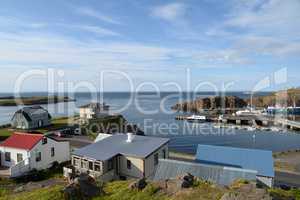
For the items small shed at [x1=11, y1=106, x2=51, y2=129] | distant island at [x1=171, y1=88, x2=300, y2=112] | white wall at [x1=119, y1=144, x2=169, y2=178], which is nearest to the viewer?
white wall at [x1=119, y1=144, x2=169, y2=178]

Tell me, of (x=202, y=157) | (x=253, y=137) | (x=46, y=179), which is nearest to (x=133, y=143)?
(x=202, y=157)

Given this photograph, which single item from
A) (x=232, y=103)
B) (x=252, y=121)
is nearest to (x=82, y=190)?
(x=252, y=121)

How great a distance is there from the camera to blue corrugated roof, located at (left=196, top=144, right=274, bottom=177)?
74.4ft

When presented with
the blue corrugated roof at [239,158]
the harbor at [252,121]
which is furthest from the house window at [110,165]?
→ the harbor at [252,121]

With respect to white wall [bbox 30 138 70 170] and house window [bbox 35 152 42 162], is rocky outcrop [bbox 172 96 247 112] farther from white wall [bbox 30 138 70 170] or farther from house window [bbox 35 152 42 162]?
house window [bbox 35 152 42 162]

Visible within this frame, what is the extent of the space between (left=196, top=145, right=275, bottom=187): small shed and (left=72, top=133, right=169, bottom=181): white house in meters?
4.39

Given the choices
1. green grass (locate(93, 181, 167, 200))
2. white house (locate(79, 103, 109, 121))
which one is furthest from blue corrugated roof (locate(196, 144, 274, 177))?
white house (locate(79, 103, 109, 121))

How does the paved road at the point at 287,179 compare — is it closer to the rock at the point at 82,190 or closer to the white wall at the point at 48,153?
the rock at the point at 82,190

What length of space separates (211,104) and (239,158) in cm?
11007

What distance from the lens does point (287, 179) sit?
29.4 meters

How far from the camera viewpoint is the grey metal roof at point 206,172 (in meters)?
18.5

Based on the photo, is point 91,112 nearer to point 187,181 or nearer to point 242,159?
point 242,159

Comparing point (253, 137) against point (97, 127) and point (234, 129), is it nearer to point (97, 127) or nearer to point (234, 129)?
point (234, 129)

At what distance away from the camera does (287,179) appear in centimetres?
2944
